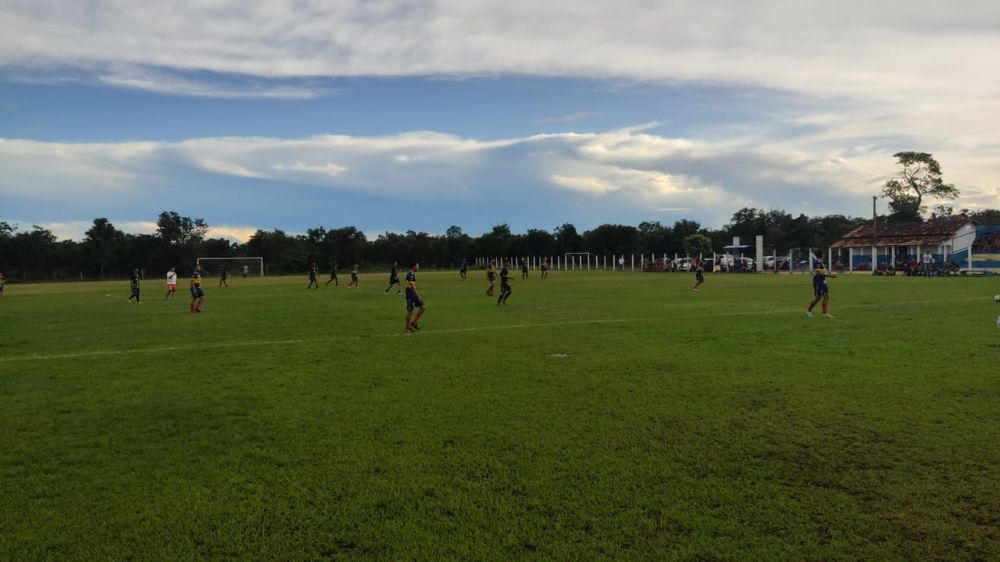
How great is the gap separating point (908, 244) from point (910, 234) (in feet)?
13.2

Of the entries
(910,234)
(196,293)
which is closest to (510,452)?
(196,293)

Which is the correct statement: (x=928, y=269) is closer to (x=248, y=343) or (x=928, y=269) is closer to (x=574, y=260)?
(x=248, y=343)

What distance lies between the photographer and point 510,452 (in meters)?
6.68

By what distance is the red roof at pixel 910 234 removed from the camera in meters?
63.4

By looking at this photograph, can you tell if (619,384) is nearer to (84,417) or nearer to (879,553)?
(879,553)

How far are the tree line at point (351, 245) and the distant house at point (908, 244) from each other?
21.1 m

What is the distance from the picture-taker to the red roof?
63438mm

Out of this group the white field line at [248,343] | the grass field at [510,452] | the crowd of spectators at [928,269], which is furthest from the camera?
the crowd of spectators at [928,269]

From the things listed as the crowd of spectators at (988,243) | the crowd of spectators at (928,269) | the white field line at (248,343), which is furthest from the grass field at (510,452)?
the crowd of spectators at (988,243)

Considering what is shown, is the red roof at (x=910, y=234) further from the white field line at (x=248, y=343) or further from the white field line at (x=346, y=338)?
the white field line at (x=248, y=343)

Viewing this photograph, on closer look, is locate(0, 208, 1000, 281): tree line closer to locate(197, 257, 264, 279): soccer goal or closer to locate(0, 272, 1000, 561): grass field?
locate(197, 257, 264, 279): soccer goal

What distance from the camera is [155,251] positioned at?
95500mm

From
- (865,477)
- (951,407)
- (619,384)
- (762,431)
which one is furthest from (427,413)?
(951,407)

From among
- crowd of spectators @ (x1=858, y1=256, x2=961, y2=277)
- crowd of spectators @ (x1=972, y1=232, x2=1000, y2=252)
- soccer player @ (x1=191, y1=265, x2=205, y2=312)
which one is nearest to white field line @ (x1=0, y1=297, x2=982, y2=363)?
soccer player @ (x1=191, y1=265, x2=205, y2=312)
